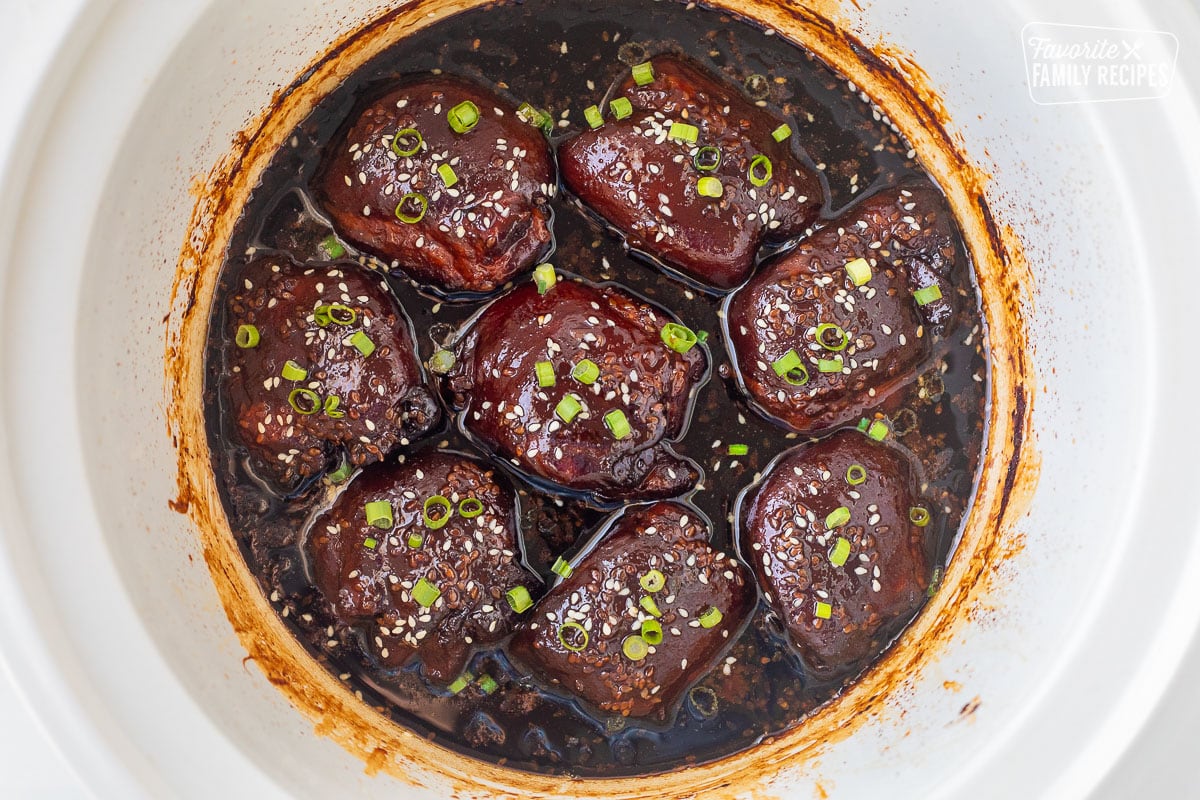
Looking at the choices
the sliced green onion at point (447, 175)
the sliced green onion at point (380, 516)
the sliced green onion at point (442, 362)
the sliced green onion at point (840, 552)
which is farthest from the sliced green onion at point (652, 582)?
the sliced green onion at point (447, 175)

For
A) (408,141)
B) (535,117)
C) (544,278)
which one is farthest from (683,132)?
(408,141)

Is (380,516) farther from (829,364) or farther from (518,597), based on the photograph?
(829,364)

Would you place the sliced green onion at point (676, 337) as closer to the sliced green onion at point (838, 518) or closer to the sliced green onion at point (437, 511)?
the sliced green onion at point (838, 518)

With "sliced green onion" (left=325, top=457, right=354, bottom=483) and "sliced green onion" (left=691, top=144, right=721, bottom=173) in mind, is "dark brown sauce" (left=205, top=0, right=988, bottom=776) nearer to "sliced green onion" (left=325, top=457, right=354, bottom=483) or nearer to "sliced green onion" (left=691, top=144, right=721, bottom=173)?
"sliced green onion" (left=325, top=457, right=354, bottom=483)

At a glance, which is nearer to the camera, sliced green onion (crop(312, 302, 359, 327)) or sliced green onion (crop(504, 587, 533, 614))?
sliced green onion (crop(312, 302, 359, 327))

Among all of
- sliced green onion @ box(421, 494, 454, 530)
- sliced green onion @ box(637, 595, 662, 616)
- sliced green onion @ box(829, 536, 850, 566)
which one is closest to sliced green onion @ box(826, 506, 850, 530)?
sliced green onion @ box(829, 536, 850, 566)

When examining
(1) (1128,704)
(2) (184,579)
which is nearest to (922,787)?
(1) (1128,704)
